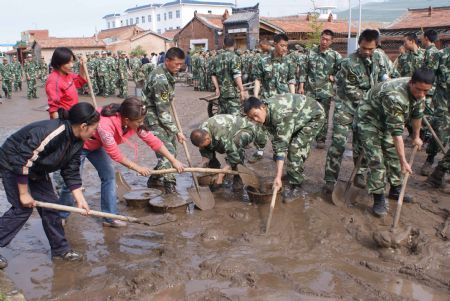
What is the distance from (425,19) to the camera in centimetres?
1789

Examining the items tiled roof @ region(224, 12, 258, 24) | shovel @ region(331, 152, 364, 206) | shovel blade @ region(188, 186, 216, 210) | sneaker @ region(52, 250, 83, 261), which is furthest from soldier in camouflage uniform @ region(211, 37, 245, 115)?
tiled roof @ region(224, 12, 258, 24)

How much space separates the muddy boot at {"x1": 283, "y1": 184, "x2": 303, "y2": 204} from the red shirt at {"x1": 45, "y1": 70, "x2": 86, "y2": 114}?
9.40 feet

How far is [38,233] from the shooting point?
464 centimetres

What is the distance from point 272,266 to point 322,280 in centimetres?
45

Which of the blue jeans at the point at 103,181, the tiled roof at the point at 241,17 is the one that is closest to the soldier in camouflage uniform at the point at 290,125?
the blue jeans at the point at 103,181

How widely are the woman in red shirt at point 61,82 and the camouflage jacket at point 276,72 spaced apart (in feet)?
11.3

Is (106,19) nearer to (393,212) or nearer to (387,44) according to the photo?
(387,44)

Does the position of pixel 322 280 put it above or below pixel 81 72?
below

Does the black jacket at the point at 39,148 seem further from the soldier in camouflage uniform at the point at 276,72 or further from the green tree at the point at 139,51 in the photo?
the green tree at the point at 139,51

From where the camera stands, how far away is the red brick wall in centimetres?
2988

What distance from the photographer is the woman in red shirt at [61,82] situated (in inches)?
194

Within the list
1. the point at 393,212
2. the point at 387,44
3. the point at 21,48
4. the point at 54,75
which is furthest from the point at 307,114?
the point at 21,48

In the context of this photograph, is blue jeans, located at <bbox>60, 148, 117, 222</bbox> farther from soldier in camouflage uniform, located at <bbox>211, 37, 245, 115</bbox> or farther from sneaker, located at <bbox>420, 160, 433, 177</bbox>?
sneaker, located at <bbox>420, 160, 433, 177</bbox>

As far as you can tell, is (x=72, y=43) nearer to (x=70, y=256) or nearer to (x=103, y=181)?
(x=103, y=181)
